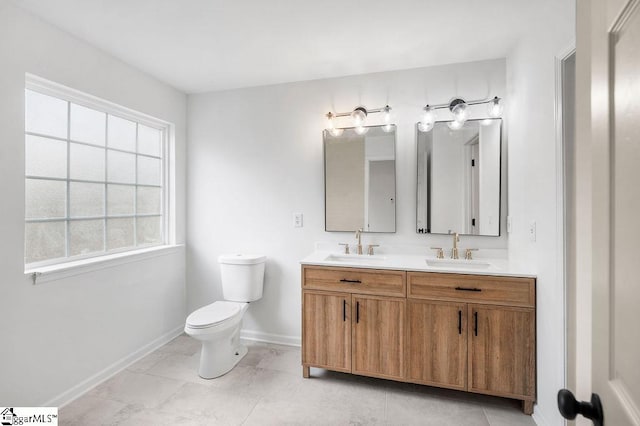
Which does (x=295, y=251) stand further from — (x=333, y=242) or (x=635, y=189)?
(x=635, y=189)

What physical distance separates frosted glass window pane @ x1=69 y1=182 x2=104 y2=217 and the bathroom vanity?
64.9 inches

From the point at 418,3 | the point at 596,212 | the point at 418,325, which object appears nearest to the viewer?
the point at 596,212

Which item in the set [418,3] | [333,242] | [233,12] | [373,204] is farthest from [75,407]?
[418,3]

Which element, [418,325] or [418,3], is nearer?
[418,3]

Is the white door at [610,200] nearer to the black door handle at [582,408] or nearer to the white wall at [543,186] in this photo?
the black door handle at [582,408]

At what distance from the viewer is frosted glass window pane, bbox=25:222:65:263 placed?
1822 millimetres

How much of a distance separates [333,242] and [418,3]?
178 cm

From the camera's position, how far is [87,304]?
205cm

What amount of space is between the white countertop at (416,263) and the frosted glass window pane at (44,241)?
162cm

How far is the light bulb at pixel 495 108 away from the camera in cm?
217

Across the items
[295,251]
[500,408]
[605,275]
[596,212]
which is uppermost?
[596,212]

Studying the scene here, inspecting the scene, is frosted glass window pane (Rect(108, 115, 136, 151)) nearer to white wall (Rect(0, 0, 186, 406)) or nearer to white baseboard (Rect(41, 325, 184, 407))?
white wall (Rect(0, 0, 186, 406))

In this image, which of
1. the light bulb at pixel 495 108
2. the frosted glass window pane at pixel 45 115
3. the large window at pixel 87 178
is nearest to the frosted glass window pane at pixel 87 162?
the large window at pixel 87 178

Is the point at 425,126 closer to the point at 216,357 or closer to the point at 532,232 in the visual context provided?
the point at 532,232
